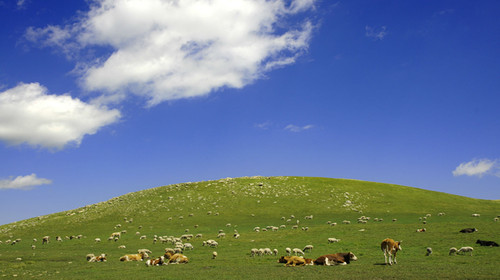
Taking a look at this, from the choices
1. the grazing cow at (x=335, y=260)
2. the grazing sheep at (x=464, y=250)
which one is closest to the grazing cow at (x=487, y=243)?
the grazing sheep at (x=464, y=250)

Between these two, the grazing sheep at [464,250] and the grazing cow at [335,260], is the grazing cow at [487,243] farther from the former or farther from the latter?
the grazing cow at [335,260]

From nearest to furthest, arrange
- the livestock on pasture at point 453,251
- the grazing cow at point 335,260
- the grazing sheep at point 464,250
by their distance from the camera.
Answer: the grazing cow at point 335,260 < the grazing sheep at point 464,250 < the livestock on pasture at point 453,251

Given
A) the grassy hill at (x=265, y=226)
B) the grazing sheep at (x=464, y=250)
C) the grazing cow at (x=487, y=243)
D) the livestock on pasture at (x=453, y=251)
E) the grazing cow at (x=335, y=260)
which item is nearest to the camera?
the grassy hill at (x=265, y=226)

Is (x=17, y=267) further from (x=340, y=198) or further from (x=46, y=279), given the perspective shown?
(x=340, y=198)

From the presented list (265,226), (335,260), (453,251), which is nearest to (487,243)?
(453,251)

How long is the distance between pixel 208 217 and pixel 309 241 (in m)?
34.2

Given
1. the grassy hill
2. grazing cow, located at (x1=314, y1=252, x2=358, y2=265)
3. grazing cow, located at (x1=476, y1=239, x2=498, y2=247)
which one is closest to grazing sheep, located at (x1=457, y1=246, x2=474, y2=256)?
the grassy hill

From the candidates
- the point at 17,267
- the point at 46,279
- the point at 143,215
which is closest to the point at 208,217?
the point at 143,215

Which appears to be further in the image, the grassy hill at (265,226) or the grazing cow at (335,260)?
the grazing cow at (335,260)

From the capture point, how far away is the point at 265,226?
6072cm

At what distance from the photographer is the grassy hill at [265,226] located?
24.9 metres

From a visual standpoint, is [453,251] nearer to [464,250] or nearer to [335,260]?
[464,250]

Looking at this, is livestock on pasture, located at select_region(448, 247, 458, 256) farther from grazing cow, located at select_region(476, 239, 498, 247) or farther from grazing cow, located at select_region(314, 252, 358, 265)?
grazing cow, located at select_region(314, 252, 358, 265)

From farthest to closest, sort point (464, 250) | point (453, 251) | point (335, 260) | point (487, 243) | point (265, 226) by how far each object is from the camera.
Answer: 1. point (265, 226)
2. point (487, 243)
3. point (453, 251)
4. point (464, 250)
5. point (335, 260)
